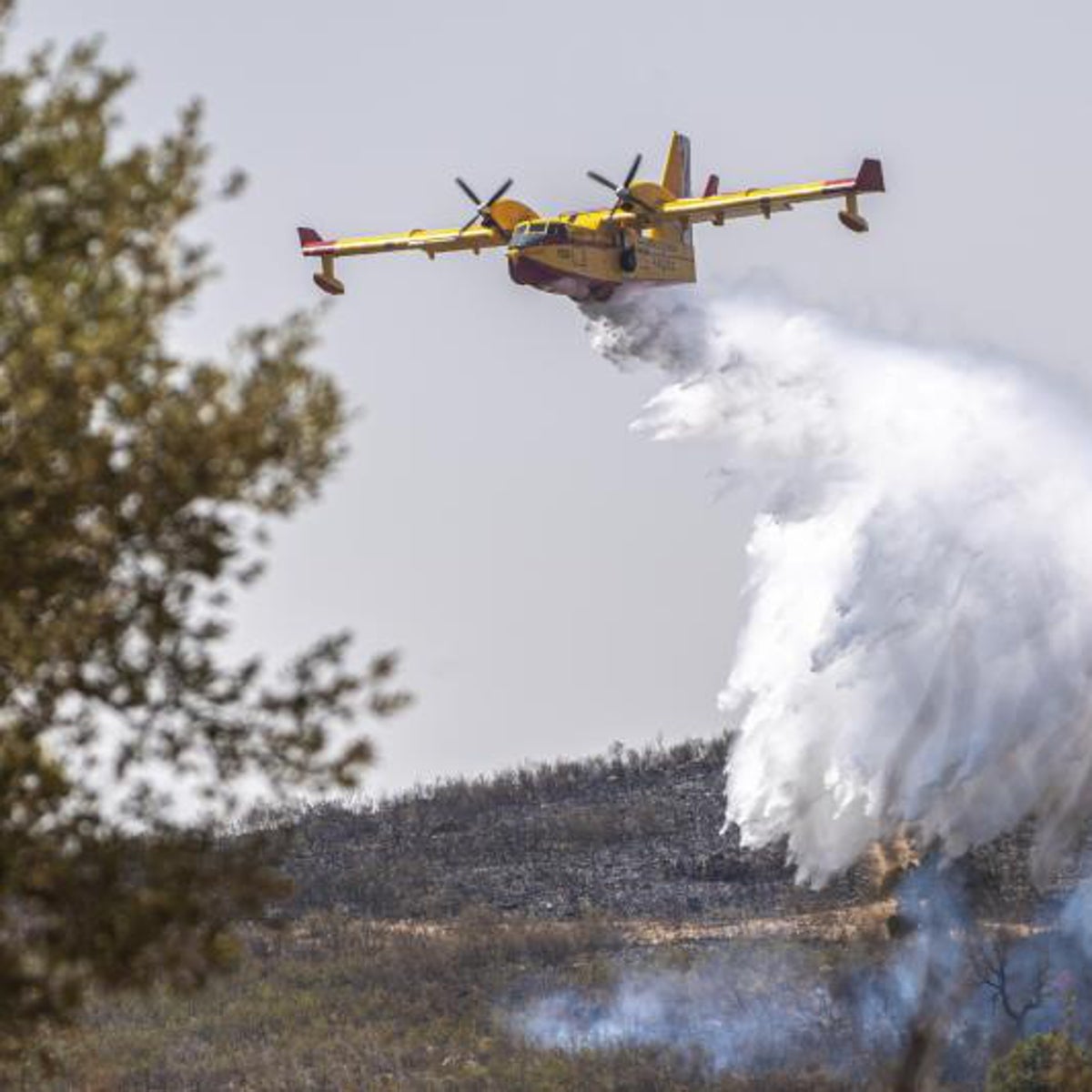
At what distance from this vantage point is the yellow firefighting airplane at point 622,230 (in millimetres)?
42906

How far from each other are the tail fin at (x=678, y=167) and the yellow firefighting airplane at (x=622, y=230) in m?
2.29

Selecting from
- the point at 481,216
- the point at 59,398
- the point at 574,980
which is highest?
the point at 481,216

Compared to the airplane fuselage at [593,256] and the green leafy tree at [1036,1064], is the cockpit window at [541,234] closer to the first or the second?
the airplane fuselage at [593,256]

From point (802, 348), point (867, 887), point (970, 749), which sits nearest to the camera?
point (970, 749)

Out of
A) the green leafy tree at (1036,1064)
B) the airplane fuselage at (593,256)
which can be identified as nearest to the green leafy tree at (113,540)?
the green leafy tree at (1036,1064)

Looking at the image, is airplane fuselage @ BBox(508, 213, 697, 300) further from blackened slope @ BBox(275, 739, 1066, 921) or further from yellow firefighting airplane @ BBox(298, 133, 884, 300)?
blackened slope @ BBox(275, 739, 1066, 921)

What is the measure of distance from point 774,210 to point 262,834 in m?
32.6

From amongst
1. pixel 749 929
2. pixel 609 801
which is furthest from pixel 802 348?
pixel 609 801

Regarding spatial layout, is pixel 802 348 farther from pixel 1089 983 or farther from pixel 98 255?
pixel 98 255

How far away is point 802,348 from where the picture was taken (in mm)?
45500

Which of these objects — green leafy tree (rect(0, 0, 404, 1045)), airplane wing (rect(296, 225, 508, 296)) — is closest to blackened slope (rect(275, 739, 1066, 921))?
airplane wing (rect(296, 225, 508, 296))

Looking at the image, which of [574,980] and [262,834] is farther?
[574,980]

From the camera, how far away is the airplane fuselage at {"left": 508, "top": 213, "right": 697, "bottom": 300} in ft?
140

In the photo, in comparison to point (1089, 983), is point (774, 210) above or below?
above
